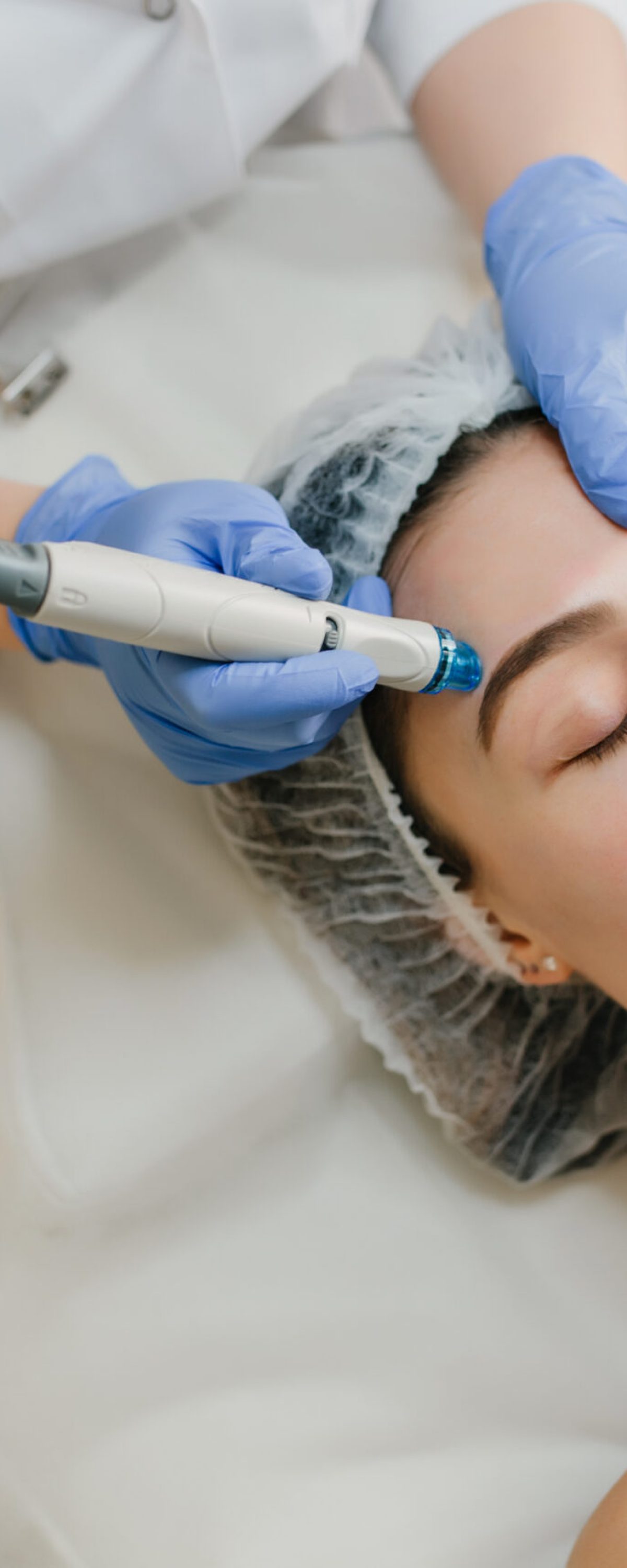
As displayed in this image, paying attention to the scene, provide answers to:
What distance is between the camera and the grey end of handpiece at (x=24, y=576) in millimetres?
710

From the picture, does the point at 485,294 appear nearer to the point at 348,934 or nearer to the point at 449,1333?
the point at 348,934

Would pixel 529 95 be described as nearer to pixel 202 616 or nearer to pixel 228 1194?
pixel 202 616

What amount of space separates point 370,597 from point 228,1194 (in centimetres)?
67

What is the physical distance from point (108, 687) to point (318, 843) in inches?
11.2

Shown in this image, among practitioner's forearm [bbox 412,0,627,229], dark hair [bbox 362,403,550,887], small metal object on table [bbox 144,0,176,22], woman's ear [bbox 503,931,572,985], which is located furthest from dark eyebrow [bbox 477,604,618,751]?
small metal object on table [bbox 144,0,176,22]

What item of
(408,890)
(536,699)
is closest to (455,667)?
(536,699)

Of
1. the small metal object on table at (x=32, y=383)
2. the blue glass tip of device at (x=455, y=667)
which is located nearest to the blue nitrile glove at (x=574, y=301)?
the blue glass tip of device at (x=455, y=667)

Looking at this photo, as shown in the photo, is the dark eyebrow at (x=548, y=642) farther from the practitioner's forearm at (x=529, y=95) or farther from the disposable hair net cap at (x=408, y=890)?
the practitioner's forearm at (x=529, y=95)

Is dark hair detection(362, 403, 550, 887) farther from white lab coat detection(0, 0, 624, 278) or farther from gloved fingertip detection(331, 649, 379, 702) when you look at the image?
white lab coat detection(0, 0, 624, 278)

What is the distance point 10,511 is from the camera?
114cm

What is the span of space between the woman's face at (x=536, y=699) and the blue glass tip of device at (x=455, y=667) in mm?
12

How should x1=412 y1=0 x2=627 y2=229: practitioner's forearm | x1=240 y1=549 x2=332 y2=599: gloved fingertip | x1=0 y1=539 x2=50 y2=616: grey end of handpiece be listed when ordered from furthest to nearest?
x1=412 y1=0 x2=627 y2=229: practitioner's forearm < x1=240 y1=549 x2=332 y2=599: gloved fingertip < x1=0 y1=539 x2=50 y2=616: grey end of handpiece

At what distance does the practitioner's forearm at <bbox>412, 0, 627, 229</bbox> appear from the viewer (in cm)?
124

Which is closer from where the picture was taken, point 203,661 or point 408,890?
point 203,661
